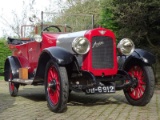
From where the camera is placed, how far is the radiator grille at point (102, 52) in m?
6.35

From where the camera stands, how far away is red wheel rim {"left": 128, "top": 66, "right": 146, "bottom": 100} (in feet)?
21.9

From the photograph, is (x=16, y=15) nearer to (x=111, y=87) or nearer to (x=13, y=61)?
(x=13, y=61)

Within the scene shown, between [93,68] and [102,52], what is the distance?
0.38 meters

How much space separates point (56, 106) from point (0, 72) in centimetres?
1308

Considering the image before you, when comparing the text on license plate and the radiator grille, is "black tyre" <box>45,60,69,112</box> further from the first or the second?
the radiator grille

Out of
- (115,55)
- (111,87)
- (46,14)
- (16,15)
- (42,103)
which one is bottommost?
(42,103)

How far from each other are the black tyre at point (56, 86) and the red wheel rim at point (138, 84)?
5.56ft

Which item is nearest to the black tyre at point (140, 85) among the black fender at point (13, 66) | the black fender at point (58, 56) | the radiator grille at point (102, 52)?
the radiator grille at point (102, 52)

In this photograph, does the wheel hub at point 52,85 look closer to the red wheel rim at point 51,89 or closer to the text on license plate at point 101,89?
the red wheel rim at point 51,89

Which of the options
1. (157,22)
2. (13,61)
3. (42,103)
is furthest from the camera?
(157,22)

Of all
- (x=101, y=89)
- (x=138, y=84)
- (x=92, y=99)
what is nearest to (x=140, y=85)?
(x=138, y=84)

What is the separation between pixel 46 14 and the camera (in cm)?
836

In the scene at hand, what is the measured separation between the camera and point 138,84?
6.80 meters

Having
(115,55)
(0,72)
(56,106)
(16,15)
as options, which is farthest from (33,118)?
(16,15)
